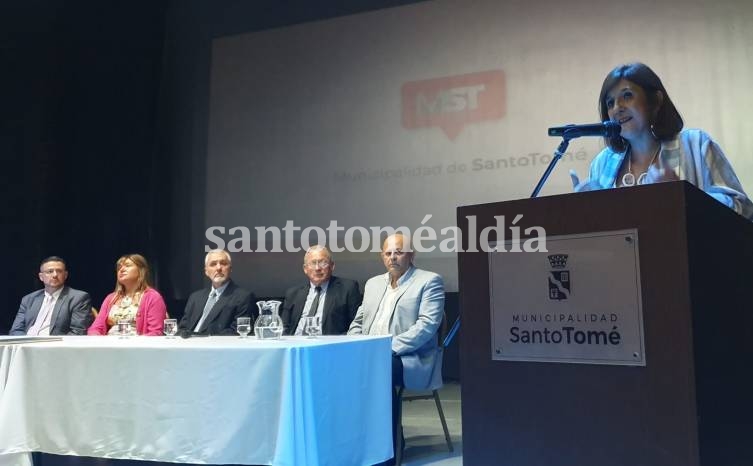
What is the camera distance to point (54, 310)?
3908mm

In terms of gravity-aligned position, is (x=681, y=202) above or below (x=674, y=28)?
below

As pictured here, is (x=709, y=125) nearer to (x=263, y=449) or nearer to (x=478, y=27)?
(x=478, y=27)

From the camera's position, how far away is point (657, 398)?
0.81 m

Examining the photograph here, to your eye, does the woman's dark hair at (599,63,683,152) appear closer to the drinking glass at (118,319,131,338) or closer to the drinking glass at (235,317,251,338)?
the drinking glass at (235,317,251,338)

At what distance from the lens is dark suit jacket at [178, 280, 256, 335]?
354 centimetres

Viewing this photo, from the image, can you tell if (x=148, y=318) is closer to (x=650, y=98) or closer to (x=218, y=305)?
(x=218, y=305)

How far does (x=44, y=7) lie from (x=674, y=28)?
14.8 feet

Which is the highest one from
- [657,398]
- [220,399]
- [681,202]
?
[681,202]

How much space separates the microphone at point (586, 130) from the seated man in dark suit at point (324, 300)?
2.15 metres

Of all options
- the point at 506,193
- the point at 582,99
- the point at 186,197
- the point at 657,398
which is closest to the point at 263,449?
the point at 657,398

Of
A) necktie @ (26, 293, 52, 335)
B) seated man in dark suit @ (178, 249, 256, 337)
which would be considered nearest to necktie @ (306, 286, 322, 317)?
seated man in dark suit @ (178, 249, 256, 337)

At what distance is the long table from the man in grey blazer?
452 mm

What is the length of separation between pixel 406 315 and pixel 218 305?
117 centimetres

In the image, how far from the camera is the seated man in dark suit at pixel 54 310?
3.87 m
